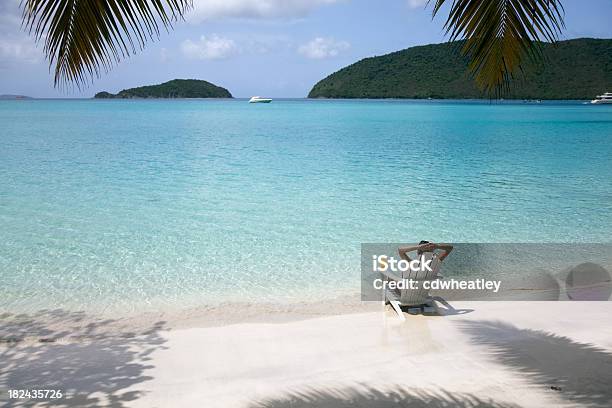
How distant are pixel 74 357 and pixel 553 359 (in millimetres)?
4217

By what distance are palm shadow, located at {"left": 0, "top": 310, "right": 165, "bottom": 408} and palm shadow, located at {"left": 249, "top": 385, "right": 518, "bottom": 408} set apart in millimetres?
1179

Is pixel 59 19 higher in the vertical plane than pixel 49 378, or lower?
higher

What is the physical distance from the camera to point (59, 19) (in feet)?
10.3

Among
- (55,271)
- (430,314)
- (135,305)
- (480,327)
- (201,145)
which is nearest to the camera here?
(480,327)

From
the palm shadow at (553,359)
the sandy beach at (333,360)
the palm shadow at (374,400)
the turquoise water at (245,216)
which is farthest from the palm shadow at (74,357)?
the palm shadow at (553,359)

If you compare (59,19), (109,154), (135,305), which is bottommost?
(135,305)

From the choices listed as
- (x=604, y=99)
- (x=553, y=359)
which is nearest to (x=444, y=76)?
(x=604, y=99)

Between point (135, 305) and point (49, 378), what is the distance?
2171mm

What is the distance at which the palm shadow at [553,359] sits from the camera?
12.9ft

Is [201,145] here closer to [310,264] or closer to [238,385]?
[310,264]

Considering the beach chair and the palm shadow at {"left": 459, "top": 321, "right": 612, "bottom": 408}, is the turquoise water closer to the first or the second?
the beach chair

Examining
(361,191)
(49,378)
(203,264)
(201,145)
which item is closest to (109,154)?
(201,145)

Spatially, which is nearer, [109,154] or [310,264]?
[310,264]

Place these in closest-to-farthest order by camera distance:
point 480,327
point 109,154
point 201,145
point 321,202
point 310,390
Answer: point 310,390
point 480,327
point 321,202
point 109,154
point 201,145
